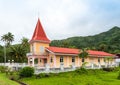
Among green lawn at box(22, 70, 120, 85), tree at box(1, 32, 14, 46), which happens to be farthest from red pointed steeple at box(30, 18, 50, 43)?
tree at box(1, 32, 14, 46)

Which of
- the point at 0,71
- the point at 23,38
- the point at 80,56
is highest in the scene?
the point at 23,38

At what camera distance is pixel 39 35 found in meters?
35.8

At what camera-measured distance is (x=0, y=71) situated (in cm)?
3550

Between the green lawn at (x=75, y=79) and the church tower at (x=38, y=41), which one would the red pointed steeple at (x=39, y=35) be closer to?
the church tower at (x=38, y=41)

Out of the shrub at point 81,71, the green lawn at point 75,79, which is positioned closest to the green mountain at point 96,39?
the shrub at point 81,71

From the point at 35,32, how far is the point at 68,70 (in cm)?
970

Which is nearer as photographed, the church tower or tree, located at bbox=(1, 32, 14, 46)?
the church tower

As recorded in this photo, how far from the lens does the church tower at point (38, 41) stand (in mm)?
34500

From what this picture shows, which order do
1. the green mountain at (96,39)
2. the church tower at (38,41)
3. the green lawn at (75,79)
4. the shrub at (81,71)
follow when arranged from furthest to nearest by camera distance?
1. the green mountain at (96,39)
2. the church tower at (38,41)
3. the shrub at (81,71)
4. the green lawn at (75,79)

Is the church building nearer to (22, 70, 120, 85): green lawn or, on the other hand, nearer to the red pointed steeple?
the red pointed steeple

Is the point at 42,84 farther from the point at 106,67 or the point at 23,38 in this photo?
the point at 23,38

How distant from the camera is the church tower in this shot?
113ft

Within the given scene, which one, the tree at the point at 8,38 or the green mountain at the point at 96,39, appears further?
the green mountain at the point at 96,39

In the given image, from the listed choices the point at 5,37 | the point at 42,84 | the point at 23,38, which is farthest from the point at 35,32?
the point at 5,37
